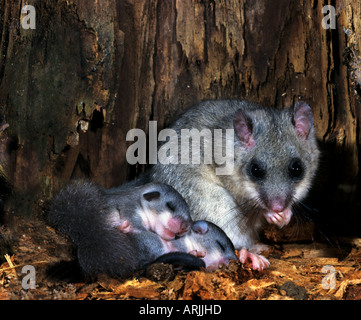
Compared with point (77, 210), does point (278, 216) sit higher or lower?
lower

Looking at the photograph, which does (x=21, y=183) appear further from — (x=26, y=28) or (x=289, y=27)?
(x=289, y=27)

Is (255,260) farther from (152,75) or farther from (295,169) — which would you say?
(152,75)

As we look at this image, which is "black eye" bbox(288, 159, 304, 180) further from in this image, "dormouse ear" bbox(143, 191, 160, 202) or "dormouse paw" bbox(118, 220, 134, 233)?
"dormouse paw" bbox(118, 220, 134, 233)

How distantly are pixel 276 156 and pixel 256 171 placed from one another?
245 mm

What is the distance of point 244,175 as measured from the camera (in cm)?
479

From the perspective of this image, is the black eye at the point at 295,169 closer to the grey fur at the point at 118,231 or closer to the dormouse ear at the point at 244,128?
the dormouse ear at the point at 244,128

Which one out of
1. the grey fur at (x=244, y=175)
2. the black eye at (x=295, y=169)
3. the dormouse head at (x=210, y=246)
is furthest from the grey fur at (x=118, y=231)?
the black eye at (x=295, y=169)

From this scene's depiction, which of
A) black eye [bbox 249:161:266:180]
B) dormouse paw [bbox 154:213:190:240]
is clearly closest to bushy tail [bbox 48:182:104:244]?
dormouse paw [bbox 154:213:190:240]

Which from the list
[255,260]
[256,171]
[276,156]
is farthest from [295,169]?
[255,260]

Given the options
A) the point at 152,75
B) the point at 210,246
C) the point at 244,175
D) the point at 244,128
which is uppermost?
the point at 152,75

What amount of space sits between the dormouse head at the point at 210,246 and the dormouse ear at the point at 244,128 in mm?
936

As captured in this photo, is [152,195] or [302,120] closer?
[152,195]

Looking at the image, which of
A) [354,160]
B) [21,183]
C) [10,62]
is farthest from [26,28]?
[354,160]

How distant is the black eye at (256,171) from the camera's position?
4598mm
